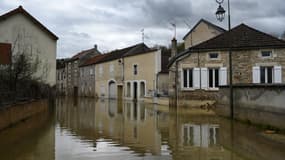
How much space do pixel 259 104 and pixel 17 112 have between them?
9.57 meters

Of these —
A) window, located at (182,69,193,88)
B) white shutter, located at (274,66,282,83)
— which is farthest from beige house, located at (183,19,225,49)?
white shutter, located at (274,66,282,83)

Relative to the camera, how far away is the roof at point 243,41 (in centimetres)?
2233

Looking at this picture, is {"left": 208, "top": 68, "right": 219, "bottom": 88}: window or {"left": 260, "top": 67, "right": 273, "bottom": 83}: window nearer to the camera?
{"left": 260, "top": 67, "right": 273, "bottom": 83}: window

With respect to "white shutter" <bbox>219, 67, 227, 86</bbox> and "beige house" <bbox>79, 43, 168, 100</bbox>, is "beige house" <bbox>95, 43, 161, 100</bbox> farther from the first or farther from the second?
"white shutter" <bbox>219, 67, 227, 86</bbox>

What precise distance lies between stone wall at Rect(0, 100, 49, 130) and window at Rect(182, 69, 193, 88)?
1040 cm

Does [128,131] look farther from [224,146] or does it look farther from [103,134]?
[224,146]

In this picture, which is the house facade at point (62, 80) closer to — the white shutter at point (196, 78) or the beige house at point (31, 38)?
the beige house at point (31, 38)

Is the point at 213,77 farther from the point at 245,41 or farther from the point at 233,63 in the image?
the point at 245,41

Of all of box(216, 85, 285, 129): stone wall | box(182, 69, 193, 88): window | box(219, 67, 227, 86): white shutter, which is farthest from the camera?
box(182, 69, 193, 88): window

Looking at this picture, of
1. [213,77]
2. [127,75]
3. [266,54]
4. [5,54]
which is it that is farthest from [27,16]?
[266,54]

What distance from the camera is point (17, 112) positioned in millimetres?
13711

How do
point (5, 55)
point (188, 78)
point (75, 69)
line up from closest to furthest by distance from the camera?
point (5, 55) → point (188, 78) → point (75, 69)

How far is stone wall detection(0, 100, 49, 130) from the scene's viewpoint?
38.1ft

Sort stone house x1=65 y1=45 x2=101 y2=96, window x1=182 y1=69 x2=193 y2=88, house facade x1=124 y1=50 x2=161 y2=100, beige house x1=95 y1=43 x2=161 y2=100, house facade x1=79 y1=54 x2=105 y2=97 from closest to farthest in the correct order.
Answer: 1. window x1=182 y1=69 x2=193 y2=88
2. house facade x1=124 y1=50 x2=161 y2=100
3. beige house x1=95 y1=43 x2=161 y2=100
4. house facade x1=79 y1=54 x2=105 y2=97
5. stone house x1=65 y1=45 x2=101 y2=96
